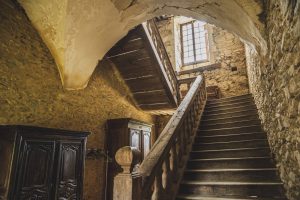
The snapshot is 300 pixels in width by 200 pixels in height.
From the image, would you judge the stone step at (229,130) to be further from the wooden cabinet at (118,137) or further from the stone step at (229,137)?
the wooden cabinet at (118,137)

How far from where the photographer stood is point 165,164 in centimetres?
297

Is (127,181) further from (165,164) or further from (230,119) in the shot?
(230,119)

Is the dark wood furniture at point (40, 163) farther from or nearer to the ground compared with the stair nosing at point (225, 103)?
nearer to the ground

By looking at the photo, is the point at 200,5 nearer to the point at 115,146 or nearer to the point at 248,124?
the point at 248,124

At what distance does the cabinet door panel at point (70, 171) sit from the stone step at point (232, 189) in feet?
6.39

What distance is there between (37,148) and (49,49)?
2.05 metres

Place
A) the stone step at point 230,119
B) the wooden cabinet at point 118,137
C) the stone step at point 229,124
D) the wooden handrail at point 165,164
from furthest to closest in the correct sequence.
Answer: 1. the wooden cabinet at point 118,137
2. the stone step at point 230,119
3. the stone step at point 229,124
4. the wooden handrail at point 165,164

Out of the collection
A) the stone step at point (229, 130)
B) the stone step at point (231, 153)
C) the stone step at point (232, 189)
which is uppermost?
the stone step at point (229, 130)

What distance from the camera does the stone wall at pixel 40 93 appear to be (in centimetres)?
366

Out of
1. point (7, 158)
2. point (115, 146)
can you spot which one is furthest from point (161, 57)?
point (7, 158)

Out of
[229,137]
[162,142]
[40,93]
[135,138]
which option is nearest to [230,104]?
[229,137]

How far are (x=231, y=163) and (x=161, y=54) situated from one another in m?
3.55

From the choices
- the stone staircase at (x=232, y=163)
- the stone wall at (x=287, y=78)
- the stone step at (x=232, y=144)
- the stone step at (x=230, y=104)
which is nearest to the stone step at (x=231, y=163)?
the stone staircase at (x=232, y=163)

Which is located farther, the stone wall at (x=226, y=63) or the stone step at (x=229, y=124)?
the stone wall at (x=226, y=63)
